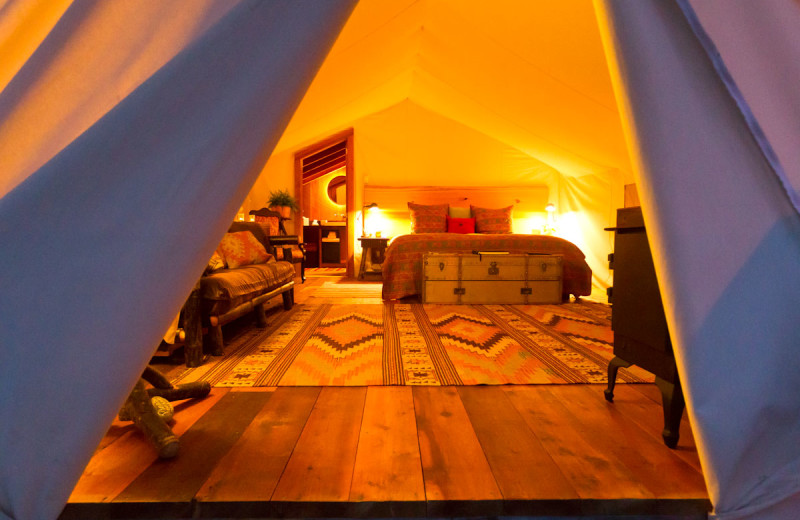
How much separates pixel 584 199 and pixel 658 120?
4.70 meters

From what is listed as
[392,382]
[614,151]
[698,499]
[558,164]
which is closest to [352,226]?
[558,164]

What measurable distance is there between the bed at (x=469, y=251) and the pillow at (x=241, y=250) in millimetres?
1282

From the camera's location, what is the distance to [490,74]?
347 centimetres

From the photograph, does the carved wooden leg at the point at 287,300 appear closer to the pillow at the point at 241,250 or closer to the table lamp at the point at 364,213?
the pillow at the point at 241,250

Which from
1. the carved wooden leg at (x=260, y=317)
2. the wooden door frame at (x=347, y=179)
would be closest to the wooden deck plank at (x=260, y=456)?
the carved wooden leg at (x=260, y=317)

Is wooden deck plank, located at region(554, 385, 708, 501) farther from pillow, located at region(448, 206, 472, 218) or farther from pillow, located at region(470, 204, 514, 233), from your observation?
pillow, located at region(448, 206, 472, 218)

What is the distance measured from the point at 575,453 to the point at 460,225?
4127 millimetres

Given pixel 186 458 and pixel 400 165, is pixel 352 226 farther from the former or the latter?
pixel 186 458

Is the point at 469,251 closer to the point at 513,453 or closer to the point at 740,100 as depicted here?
the point at 513,453

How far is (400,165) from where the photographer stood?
5.71 metres

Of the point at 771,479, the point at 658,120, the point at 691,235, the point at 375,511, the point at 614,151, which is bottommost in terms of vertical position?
the point at 375,511

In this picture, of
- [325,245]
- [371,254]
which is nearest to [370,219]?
[371,254]

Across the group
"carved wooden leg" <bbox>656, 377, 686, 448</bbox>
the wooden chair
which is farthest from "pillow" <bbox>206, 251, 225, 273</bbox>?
"carved wooden leg" <bbox>656, 377, 686, 448</bbox>

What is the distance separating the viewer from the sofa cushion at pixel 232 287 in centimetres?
193
